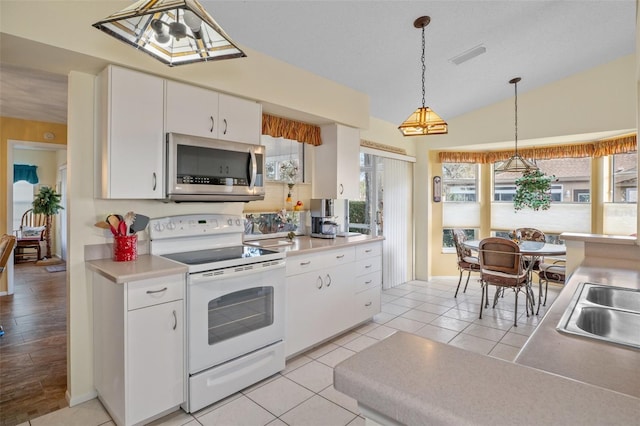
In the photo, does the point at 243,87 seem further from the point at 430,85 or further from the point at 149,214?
the point at 430,85

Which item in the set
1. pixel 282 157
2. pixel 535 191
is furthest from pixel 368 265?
pixel 535 191

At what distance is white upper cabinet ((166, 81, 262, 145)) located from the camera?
2457mm

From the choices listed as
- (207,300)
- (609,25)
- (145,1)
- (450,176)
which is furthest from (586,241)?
(450,176)

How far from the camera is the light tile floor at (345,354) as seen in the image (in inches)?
86.0

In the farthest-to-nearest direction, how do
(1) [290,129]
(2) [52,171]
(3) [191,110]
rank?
(2) [52,171]
(1) [290,129]
(3) [191,110]

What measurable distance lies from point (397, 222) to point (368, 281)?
1897 millimetres

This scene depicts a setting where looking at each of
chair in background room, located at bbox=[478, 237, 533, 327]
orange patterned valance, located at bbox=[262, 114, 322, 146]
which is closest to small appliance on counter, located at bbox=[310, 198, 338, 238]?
orange patterned valance, located at bbox=[262, 114, 322, 146]

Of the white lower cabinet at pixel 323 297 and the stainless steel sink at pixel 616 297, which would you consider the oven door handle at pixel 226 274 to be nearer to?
the white lower cabinet at pixel 323 297

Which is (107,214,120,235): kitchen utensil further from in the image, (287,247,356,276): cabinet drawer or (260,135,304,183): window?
(260,135,304,183): window

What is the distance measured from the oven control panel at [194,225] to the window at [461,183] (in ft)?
14.0

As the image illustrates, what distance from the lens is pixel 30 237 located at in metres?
7.48

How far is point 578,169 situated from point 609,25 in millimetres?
2495

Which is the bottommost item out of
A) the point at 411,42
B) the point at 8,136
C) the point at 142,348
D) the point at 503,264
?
the point at 142,348

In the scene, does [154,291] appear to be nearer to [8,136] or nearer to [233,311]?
[233,311]
